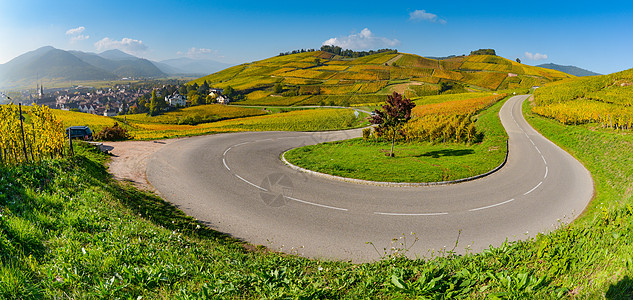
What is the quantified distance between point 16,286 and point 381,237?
8918 millimetres

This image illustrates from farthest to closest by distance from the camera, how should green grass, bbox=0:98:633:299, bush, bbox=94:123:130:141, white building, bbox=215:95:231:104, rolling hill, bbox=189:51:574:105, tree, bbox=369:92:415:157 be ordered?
white building, bbox=215:95:231:104
rolling hill, bbox=189:51:574:105
bush, bbox=94:123:130:141
tree, bbox=369:92:415:157
green grass, bbox=0:98:633:299

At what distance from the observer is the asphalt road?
946 centimetres

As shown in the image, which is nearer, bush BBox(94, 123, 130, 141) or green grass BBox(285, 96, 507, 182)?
green grass BBox(285, 96, 507, 182)

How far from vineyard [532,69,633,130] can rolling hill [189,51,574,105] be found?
150 ft

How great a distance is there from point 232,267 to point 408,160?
16099 millimetres

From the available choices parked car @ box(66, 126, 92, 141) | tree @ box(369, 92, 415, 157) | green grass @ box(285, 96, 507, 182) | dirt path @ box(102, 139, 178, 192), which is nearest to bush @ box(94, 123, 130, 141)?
parked car @ box(66, 126, 92, 141)

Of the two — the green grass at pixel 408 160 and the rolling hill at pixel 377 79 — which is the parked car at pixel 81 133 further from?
the rolling hill at pixel 377 79

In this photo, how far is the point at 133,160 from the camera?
18812 mm

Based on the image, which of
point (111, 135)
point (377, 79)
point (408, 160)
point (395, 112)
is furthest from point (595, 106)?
point (377, 79)

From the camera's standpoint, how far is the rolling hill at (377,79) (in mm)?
97750

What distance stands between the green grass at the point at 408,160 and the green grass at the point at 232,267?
32.1ft

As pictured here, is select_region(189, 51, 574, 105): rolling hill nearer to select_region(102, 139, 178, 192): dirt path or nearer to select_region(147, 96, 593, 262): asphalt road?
select_region(102, 139, 178, 192): dirt path

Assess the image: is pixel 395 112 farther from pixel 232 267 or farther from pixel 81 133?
pixel 81 133

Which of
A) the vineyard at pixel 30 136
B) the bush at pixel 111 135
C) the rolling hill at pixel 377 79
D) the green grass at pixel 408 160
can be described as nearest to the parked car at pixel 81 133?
the bush at pixel 111 135
